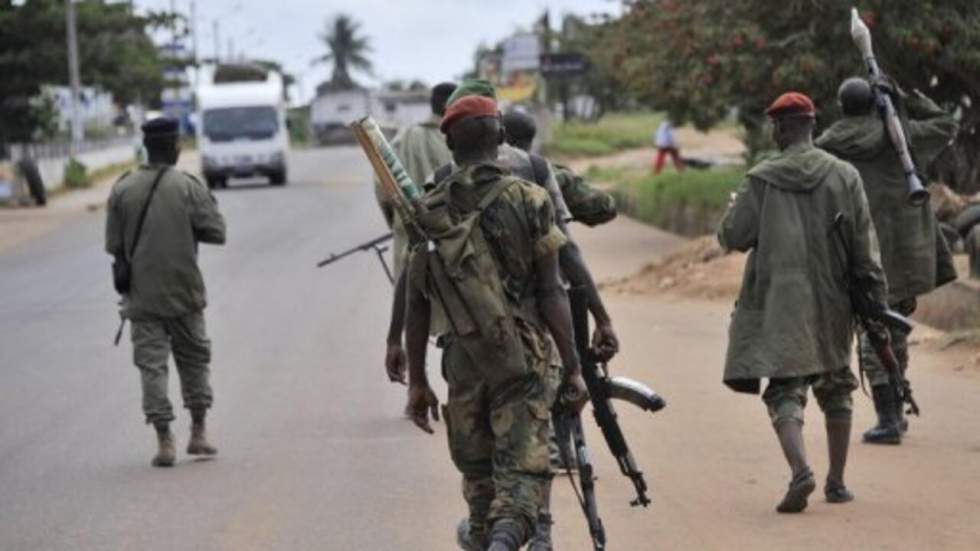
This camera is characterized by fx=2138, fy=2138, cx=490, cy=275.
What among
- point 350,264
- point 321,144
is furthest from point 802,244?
point 321,144

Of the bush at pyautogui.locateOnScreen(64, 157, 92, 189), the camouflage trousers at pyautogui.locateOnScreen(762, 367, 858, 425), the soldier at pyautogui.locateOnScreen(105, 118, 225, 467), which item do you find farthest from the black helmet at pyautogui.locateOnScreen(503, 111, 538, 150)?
the bush at pyautogui.locateOnScreen(64, 157, 92, 189)

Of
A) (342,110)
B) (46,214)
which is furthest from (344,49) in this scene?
(46,214)

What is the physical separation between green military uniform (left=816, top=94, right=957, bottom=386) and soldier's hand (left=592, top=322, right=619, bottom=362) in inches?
119

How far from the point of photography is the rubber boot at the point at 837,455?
8.61 metres

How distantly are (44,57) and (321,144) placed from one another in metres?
45.0

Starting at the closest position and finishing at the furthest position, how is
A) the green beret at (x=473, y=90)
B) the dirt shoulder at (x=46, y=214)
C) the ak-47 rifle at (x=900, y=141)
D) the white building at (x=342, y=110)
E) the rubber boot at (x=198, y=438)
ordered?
1. the green beret at (x=473, y=90)
2. the ak-47 rifle at (x=900, y=141)
3. the rubber boot at (x=198, y=438)
4. the dirt shoulder at (x=46, y=214)
5. the white building at (x=342, y=110)

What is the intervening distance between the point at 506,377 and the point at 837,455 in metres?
2.48

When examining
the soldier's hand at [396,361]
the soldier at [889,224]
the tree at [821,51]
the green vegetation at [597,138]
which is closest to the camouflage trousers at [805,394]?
the soldier at [889,224]

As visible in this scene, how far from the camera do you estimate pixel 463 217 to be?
652 centimetres

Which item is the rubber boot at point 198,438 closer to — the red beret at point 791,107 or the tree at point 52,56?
the red beret at point 791,107

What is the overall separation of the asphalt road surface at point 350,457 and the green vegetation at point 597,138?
37559 millimetres

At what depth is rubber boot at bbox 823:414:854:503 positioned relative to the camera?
8.61 meters

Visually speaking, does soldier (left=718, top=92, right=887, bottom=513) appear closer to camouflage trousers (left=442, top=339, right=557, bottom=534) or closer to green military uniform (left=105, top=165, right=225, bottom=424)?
camouflage trousers (left=442, top=339, right=557, bottom=534)

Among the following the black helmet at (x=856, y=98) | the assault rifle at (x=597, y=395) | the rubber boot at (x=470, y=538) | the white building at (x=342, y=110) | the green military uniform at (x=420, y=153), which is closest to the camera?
the rubber boot at (x=470, y=538)
